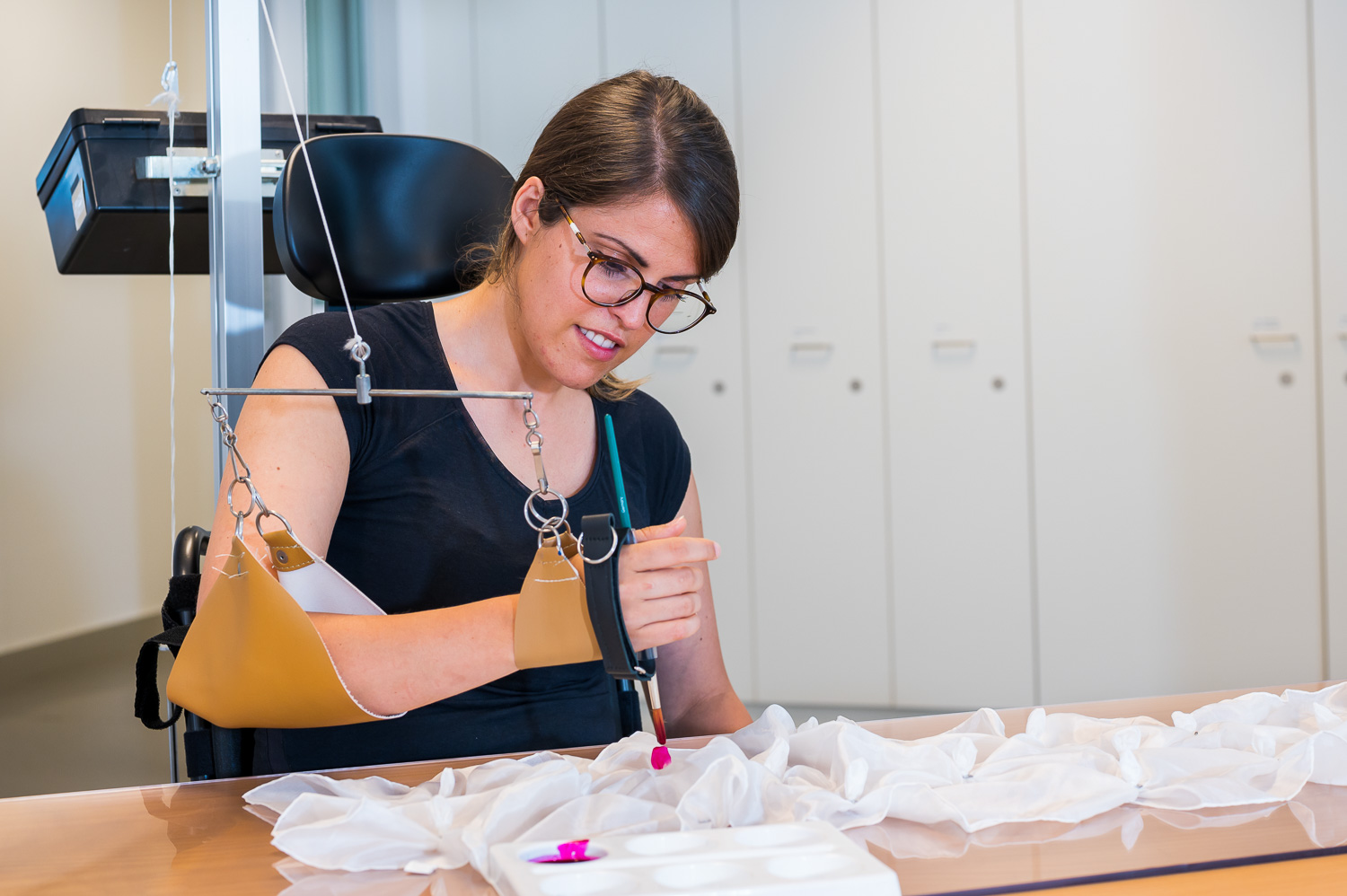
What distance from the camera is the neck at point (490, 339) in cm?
111

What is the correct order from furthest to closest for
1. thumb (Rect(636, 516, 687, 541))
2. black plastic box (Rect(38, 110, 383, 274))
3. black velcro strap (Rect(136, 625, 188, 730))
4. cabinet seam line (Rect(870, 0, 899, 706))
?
cabinet seam line (Rect(870, 0, 899, 706)) → black plastic box (Rect(38, 110, 383, 274)) → black velcro strap (Rect(136, 625, 188, 730)) → thumb (Rect(636, 516, 687, 541))

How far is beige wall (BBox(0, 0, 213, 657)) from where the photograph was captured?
169 cm

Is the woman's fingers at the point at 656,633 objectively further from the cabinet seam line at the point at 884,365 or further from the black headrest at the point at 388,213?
the cabinet seam line at the point at 884,365

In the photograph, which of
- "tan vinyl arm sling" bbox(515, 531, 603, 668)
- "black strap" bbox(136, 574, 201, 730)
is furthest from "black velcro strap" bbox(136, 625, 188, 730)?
"tan vinyl arm sling" bbox(515, 531, 603, 668)

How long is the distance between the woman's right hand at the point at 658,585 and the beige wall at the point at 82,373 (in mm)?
1258

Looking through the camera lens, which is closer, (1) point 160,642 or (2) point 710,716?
(1) point 160,642

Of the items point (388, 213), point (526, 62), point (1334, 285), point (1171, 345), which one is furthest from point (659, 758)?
point (1334, 285)

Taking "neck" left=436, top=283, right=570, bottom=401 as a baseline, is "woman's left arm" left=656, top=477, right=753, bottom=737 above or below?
below

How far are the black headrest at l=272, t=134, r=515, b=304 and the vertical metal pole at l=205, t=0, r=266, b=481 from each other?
159 millimetres

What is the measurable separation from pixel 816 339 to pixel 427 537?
2015 mm

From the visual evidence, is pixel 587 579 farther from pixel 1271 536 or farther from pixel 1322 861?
pixel 1271 536

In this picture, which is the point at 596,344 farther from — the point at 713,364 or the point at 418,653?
the point at 713,364

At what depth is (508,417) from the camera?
1.10m

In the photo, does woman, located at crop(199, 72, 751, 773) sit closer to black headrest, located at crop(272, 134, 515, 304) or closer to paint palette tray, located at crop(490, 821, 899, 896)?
black headrest, located at crop(272, 134, 515, 304)
